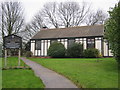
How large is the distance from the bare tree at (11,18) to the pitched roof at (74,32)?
5.36m

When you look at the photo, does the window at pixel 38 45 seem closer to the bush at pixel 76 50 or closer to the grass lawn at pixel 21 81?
the bush at pixel 76 50

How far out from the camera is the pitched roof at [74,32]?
31062 millimetres

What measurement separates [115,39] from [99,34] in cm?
1599

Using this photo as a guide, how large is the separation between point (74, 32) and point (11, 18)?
13.4 metres

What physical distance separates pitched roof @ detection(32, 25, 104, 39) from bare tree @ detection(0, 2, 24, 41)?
536 centimetres

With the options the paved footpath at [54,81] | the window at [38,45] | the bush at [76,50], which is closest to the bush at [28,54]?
the window at [38,45]

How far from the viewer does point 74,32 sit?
1309 inches

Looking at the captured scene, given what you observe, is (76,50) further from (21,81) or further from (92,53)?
(21,81)

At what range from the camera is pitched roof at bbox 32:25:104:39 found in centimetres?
3106

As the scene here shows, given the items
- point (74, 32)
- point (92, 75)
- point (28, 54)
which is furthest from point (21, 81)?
point (74, 32)

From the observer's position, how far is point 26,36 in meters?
47.5

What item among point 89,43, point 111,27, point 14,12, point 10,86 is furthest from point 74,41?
point 10,86

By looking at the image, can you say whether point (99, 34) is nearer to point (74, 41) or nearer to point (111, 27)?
point (74, 41)

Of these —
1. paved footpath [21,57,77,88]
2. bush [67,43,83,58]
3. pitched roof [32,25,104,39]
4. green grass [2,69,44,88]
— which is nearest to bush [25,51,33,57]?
pitched roof [32,25,104,39]
